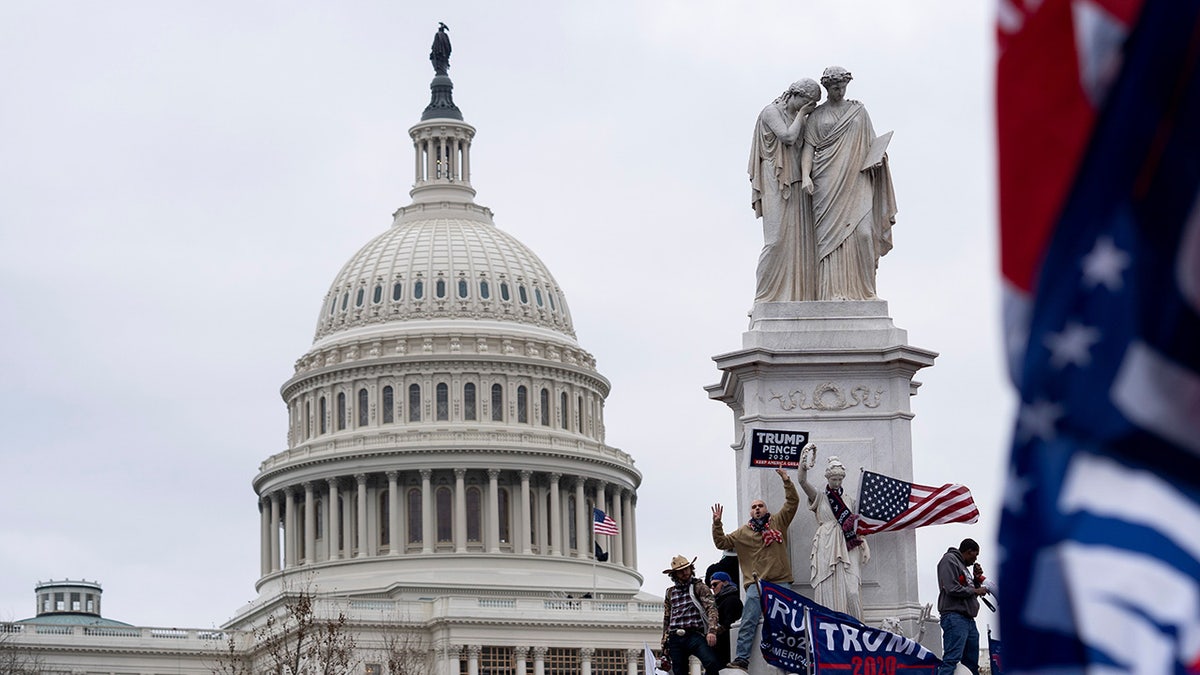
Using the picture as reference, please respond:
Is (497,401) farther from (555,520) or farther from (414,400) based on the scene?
(555,520)

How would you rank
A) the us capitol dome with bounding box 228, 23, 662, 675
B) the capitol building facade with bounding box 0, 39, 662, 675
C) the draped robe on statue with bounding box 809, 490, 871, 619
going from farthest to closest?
the us capitol dome with bounding box 228, 23, 662, 675, the capitol building facade with bounding box 0, 39, 662, 675, the draped robe on statue with bounding box 809, 490, 871, 619

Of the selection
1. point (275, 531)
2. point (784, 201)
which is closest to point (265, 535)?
point (275, 531)

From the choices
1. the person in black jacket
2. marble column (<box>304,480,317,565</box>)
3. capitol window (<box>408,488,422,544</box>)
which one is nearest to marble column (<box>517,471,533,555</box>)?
capitol window (<box>408,488,422,544</box>)

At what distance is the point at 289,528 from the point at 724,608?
440 ft

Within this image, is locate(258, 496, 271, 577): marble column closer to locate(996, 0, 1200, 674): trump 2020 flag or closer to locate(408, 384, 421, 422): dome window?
locate(408, 384, 421, 422): dome window

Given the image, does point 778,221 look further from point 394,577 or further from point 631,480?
point 631,480

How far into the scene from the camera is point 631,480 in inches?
5989

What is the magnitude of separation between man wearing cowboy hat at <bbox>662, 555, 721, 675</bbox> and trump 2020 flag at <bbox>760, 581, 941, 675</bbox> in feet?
3.04

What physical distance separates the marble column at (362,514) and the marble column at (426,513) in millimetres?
3556

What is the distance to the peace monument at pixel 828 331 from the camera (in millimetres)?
17047

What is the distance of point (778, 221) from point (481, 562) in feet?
404

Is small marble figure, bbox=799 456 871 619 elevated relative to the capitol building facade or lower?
lower

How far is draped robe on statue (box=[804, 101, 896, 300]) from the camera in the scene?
17547 mm

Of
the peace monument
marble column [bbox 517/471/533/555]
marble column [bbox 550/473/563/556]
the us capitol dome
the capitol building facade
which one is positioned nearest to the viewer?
the peace monument
